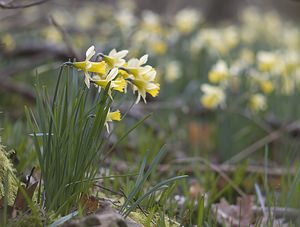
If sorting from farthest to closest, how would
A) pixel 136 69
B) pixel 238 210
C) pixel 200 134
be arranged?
pixel 200 134
pixel 238 210
pixel 136 69

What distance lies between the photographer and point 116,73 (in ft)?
5.21

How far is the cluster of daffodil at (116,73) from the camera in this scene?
159cm

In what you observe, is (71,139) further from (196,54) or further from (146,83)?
(196,54)

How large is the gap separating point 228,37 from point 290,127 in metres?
2.34

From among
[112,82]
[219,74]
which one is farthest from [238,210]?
[219,74]

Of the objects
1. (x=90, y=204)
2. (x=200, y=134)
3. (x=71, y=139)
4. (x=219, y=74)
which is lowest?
(x=200, y=134)

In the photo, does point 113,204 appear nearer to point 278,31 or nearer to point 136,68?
point 136,68

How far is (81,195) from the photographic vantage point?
1606 mm

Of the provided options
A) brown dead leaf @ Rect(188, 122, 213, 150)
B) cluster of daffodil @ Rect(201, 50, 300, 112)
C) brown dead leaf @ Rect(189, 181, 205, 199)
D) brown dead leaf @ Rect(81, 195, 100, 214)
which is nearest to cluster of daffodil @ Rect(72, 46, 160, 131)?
brown dead leaf @ Rect(81, 195, 100, 214)

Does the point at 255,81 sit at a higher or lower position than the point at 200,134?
higher

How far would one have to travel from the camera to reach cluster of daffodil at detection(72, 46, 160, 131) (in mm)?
1589

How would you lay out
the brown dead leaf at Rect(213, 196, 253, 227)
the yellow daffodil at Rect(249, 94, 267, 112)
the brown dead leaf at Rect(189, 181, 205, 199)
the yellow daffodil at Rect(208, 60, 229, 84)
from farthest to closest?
the yellow daffodil at Rect(249, 94, 267, 112) → the yellow daffodil at Rect(208, 60, 229, 84) → the brown dead leaf at Rect(189, 181, 205, 199) → the brown dead leaf at Rect(213, 196, 253, 227)

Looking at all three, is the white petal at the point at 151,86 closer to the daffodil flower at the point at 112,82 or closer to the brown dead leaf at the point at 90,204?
the daffodil flower at the point at 112,82

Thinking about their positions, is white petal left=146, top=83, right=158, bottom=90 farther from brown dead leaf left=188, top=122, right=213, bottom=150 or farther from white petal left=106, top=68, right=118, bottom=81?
brown dead leaf left=188, top=122, right=213, bottom=150
